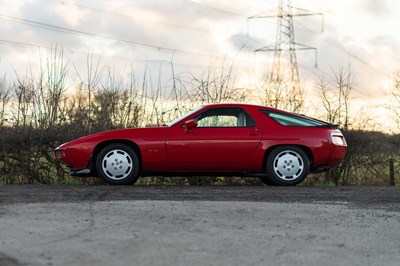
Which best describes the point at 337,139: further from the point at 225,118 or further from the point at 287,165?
the point at 225,118

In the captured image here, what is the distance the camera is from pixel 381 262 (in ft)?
17.0

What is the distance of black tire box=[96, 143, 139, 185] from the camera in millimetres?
10672

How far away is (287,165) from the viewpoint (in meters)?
10.8

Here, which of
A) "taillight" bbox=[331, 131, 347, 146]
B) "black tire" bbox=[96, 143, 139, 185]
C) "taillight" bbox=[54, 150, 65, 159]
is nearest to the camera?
"black tire" bbox=[96, 143, 139, 185]

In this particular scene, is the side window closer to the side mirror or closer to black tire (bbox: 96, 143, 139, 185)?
the side mirror

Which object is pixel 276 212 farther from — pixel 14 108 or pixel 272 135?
pixel 14 108

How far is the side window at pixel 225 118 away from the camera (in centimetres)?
1100

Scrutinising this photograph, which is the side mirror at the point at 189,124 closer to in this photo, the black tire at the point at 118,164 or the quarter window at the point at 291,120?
the black tire at the point at 118,164

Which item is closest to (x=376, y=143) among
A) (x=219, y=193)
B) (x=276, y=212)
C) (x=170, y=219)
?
(x=219, y=193)

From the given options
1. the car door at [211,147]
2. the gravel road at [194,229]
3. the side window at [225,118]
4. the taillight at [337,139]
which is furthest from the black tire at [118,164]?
the taillight at [337,139]

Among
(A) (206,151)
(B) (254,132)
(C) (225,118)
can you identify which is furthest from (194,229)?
(C) (225,118)

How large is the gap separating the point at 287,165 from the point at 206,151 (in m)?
1.46

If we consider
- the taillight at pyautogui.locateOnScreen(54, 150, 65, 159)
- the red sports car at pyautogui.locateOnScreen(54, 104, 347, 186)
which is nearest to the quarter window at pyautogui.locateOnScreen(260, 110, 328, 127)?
the red sports car at pyautogui.locateOnScreen(54, 104, 347, 186)

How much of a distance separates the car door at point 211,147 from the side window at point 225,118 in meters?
0.17
